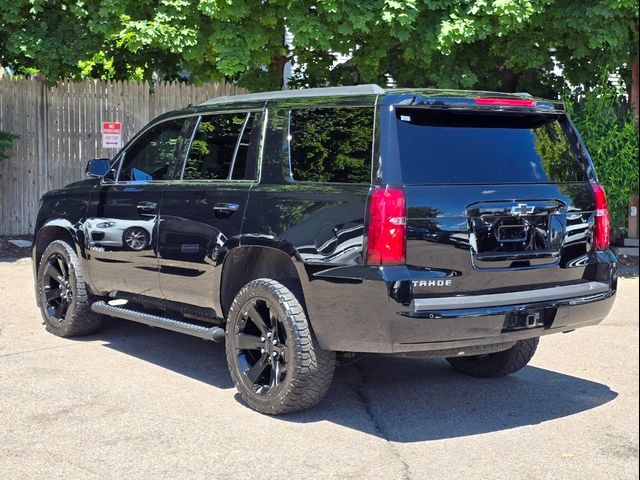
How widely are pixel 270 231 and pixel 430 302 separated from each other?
3.78 feet

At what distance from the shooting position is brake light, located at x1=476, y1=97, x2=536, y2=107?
5.14 m

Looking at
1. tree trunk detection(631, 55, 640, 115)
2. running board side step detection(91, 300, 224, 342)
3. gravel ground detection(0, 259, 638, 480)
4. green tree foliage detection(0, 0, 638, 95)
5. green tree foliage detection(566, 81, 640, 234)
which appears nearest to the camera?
gravel ground detection(0, 259, 638, 480)

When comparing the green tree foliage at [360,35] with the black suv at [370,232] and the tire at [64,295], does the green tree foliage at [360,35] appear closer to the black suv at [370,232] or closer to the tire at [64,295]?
the tire at [64,295]

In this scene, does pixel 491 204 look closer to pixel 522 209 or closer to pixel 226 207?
pixel 522 209

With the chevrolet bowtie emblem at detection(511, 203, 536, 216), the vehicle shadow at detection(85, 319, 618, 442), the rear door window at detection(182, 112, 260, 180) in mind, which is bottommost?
the vehicle shadow at detection(85, 319, 618, 442)

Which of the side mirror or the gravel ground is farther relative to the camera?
the side mirror

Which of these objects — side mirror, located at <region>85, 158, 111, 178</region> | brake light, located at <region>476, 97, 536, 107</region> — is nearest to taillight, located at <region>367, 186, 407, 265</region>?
brake light, located at <region>476, 97, 536, 107</region>

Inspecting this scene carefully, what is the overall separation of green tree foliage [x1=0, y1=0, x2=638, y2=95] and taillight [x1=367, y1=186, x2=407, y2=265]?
7054 mm

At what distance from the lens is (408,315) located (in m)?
4.68

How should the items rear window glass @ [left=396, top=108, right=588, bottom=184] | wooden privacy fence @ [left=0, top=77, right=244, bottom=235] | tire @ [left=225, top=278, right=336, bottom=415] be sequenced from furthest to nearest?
wooden privacy fence @ [left=0, top=77, right=244, bottom=235] < tire @ [left=225, top=278, right=336, bottom=415] < rear window glass @ [left=396, top=108, right=588, bottom=184]

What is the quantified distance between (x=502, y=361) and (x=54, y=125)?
9.84 meters

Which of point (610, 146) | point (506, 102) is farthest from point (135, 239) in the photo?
point (610, 146)

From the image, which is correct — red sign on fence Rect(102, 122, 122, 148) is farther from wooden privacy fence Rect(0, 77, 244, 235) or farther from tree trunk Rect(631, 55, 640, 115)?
tree trunk Rect(631, 55, 640, 115)

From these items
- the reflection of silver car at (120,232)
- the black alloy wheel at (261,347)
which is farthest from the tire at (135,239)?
the black alloy wheel at (261,347)
